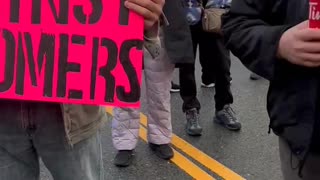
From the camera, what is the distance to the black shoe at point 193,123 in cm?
432

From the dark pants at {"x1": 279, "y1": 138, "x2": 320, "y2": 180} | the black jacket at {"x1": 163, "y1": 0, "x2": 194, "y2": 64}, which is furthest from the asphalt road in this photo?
the dark pants at {"x1": 279, "y1": 138, "x2": 320, "y2": 180}

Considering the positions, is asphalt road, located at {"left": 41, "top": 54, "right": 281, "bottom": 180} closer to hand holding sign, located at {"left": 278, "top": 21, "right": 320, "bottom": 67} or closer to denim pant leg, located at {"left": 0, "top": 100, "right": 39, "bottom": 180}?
denim pant leg, located at {"left": 0, "top": 100, "right": 39, "bottom": 180}

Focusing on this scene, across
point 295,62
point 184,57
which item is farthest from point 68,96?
point 184,57

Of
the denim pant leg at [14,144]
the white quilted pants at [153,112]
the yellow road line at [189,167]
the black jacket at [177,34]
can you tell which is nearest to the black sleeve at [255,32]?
the denim pant leg at [14,144]

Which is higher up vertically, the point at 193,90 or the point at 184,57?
the point at 184,57

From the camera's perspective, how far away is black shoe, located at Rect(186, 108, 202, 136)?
14.2 feet

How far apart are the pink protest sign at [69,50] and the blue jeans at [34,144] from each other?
0.20 ft

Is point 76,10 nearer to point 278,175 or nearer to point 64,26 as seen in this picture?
point 64,26

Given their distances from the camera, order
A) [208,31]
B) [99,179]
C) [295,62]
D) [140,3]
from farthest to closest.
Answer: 1. [208,31]
2. [99,179]
3. [140,3]
4. [295,62]

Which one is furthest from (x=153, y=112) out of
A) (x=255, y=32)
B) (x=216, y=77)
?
(x=255, y=32)

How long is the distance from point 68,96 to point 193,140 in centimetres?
261

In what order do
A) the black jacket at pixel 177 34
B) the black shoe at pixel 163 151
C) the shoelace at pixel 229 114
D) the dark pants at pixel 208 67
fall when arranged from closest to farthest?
the black jacket at pixel 177 34 < the black shoe at pixel 163 151 < the dark pants at pixel 208 67 < the shoelace at pixel 229 114

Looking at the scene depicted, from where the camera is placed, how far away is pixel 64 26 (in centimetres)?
172

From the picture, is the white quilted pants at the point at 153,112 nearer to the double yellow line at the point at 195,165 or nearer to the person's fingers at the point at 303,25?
the double yellow line at the point at 195,165
